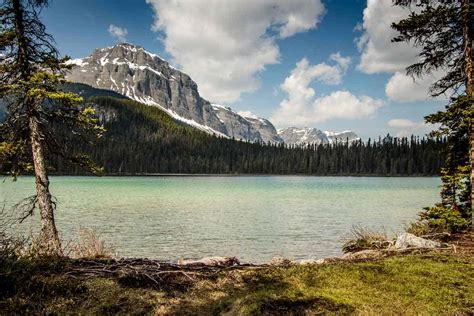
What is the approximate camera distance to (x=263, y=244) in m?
23.7

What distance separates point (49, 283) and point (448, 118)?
15.2 m

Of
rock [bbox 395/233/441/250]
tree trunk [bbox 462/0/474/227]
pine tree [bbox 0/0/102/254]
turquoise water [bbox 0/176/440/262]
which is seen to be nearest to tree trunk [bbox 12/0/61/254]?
pine tree [bbox 0/0/102/254]

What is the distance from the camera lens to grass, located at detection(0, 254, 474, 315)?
5.82 m

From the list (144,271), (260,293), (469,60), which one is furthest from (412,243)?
(144,271)

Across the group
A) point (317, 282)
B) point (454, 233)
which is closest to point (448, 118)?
point (454, 233)

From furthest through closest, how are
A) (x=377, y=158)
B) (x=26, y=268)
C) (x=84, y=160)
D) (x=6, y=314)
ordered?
(x=377, y=158), (x=84, y=160), (x=26, y=268), (x=6, y=314)

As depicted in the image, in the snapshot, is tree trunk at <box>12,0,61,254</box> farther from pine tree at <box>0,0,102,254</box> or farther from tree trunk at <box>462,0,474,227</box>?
tree trunk at <box>462,0,474,227</box>

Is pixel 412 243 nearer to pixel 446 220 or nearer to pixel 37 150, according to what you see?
pixel 446 220

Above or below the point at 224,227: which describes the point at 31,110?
above

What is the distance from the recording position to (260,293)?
655cm

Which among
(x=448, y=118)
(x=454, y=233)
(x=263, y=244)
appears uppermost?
(x=448, y=118)

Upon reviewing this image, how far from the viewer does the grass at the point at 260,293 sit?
5.82m

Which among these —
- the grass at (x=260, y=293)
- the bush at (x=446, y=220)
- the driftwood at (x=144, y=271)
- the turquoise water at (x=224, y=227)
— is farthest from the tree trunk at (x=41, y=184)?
the bush at (x=446, y=220)

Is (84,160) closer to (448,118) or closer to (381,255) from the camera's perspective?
(381,255)
